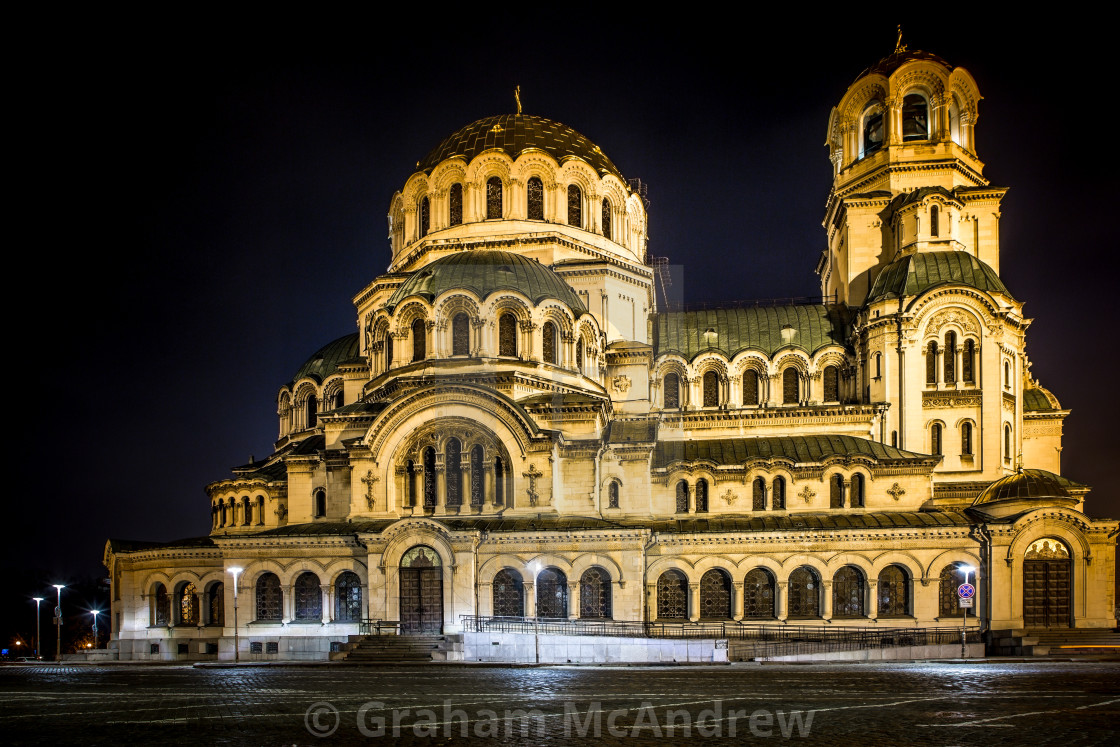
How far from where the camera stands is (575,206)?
4675 cm

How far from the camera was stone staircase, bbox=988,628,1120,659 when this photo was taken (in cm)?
2969

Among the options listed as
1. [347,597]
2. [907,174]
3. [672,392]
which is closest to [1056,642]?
[672,392]

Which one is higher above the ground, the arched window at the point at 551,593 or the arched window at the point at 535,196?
the arched window at the point at 535,196

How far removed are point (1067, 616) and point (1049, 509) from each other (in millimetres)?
3519

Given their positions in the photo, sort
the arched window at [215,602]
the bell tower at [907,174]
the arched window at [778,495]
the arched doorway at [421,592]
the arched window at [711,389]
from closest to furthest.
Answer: the arched doorway at [421,592] < the arched window at [215,602] < the arched window at [778,495] < the bell tower at [907,174] < the arched window at [711,389]

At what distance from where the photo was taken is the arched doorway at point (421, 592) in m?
33.1

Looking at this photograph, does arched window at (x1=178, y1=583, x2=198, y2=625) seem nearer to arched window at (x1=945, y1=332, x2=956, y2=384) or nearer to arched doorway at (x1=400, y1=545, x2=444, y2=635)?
arched doorway at (x1=400, y1=545, x2=444, y2=635)

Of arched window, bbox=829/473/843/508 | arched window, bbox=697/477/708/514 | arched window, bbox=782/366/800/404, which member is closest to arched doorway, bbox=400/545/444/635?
arched window, bbox=697/477/708/514

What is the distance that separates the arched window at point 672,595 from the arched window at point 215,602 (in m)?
15.8

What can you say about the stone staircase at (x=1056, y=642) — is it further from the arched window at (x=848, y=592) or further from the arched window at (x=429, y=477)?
the arched window at (x=429, y=477)

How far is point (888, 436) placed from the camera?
40469 mm

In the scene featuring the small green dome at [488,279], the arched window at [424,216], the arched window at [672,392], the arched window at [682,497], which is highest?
the arched window at [424,216]

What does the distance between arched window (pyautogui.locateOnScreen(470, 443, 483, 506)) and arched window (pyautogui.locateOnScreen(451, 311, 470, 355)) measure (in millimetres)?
4058

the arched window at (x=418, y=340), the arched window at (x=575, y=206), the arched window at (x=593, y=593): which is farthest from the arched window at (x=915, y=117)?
the arched window at (x=593, y=593)
